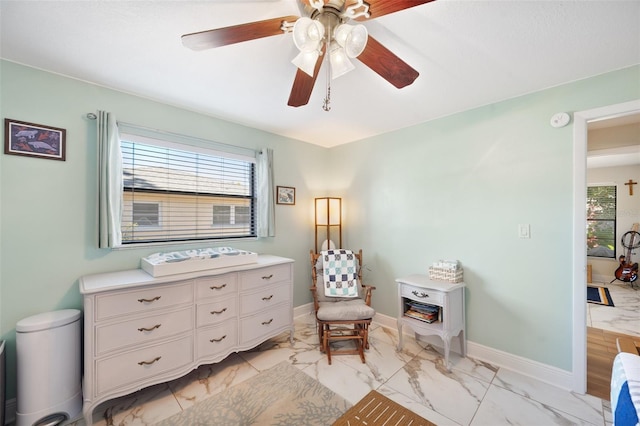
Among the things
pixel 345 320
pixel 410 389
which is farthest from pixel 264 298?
pixel 410 389

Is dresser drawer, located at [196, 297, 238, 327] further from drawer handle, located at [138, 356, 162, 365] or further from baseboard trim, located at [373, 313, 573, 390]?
baseboard trim, located at [373, 313, 573, 390]

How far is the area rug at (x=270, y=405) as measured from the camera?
5.68 feet

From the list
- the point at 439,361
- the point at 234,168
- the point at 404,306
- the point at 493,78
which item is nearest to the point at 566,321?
the point at 439,361

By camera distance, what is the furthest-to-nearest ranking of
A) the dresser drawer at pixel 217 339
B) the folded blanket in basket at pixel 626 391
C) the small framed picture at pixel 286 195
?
the small framed picture at pixel 286 195
the dresser drawer at pixel 217 339
the folded blanket in basket at pixel 626 391

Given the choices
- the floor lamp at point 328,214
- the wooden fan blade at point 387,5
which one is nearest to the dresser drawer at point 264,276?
the floor lamp at point 328,214

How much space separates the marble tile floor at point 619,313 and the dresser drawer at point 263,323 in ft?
12.3

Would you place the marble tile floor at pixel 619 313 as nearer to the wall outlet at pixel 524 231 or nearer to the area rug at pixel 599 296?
the area rug at pixel 599 296

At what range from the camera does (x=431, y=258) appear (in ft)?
9.27

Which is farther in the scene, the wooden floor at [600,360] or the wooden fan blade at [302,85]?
the wooden floor at [600,360]

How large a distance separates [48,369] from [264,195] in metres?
2.17

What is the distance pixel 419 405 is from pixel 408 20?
8.24ft

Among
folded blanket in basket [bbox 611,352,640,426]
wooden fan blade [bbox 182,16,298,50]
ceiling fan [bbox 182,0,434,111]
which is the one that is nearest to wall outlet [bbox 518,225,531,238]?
folded blanket in basket [bbox 611,352,640,426]

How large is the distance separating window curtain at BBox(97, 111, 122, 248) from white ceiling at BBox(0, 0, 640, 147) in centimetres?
21

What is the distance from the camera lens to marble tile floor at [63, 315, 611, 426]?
1753mm
